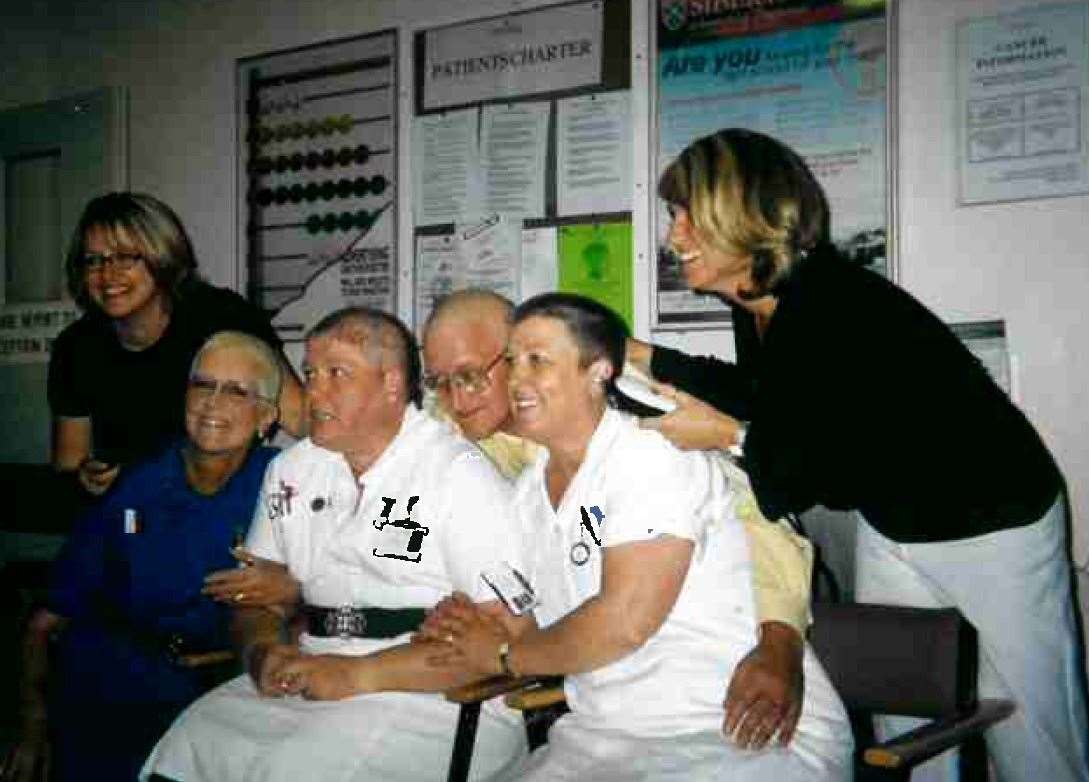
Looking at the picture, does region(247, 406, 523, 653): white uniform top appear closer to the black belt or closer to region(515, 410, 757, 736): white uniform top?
the black belt

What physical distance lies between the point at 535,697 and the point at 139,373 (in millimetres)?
1609

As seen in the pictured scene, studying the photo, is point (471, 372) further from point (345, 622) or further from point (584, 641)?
point (584, 641)

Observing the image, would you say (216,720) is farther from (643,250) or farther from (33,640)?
(643,250)

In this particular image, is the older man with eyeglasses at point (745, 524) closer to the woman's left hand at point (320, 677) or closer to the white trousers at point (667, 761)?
the white trousers at point (667, 761)

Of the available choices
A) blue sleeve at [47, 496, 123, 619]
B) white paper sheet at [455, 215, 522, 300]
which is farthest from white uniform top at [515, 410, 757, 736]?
white paper sheet at [455, 215, 522, 300]

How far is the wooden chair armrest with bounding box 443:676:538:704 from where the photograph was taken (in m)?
1.88

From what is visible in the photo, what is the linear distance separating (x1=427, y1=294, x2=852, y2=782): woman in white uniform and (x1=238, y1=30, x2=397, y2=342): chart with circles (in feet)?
6.77

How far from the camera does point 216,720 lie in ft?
6.93

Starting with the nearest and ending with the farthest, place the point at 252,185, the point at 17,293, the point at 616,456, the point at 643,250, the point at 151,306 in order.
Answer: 1. the point at 616,456
2. the point at 151,306
3. the point at 643,250
4. the point at 252,185
5. the point at 17,293

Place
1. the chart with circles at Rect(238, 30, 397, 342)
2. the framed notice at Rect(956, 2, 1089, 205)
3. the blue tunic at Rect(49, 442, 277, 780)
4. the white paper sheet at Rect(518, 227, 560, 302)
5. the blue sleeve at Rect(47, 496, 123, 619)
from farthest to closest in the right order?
the chart with circles at Rect(238, 30, 397, 342) < the white paper sheet at Rect(518, 227, 560, 302) < the framed notice at Rect(956, 2, 1089, 205) < the blue sleeve at Rect(47, 496, 123, 619) < the blue tunic at Rect(49, 442, 277, 780)

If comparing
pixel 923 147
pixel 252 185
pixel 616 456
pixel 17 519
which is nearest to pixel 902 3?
pixel 923 147

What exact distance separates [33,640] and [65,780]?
327 millimetres

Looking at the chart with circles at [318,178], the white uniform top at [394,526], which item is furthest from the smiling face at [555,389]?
the chart with circles at [318,178]

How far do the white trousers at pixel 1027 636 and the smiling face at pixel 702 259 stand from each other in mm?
636
